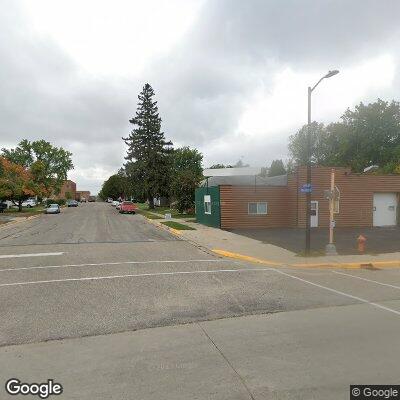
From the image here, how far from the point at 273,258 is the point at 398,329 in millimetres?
7966

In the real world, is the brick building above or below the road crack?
above

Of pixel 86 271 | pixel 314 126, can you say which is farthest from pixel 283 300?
pixel 314 126

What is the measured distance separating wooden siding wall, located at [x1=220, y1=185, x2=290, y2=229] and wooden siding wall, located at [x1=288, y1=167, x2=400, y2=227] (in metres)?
1.07

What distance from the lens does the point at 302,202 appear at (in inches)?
1040

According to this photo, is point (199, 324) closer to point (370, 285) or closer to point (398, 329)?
point (398, 329)

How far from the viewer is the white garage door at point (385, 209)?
93.7 feet

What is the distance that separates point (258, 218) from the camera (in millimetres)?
27047

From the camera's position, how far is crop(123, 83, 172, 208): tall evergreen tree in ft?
184

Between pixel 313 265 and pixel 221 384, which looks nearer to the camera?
pixel 221 384
